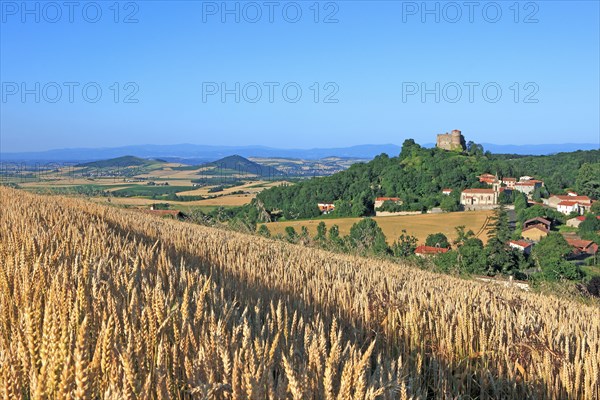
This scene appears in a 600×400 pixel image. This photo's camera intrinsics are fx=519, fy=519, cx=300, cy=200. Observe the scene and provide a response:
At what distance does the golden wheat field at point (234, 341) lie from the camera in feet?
4.71

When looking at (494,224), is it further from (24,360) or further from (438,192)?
(24,360)

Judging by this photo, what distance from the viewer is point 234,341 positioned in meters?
1.96

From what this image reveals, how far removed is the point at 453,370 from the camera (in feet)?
10.6

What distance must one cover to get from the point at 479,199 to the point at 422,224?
1014 inches

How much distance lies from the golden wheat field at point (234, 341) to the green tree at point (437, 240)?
48.5 meters

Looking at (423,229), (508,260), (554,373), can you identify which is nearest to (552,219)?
(423,229)

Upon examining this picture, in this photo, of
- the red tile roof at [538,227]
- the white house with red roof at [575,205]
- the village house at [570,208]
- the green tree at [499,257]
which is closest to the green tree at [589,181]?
the white house with red roof at [575,205]

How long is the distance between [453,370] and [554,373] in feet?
1.87

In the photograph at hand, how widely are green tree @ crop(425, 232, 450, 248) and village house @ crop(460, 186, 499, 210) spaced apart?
32890 mm

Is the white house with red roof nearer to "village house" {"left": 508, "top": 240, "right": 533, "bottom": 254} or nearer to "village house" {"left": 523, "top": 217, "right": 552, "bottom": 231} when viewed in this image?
"village house" {"left": 523, "top": 217, "right": 552, "bottom": 231}

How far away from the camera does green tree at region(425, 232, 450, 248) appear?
173ft

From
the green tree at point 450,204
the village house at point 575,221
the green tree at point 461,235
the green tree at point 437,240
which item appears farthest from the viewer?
the green tree at point 450,204

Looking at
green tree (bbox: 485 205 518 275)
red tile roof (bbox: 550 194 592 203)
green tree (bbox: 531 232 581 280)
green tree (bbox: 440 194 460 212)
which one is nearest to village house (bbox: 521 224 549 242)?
green tree (bbox: 531 232 581 280)

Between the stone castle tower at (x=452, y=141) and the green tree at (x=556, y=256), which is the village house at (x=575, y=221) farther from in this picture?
the stone castle tower at (x=452, y=141)
